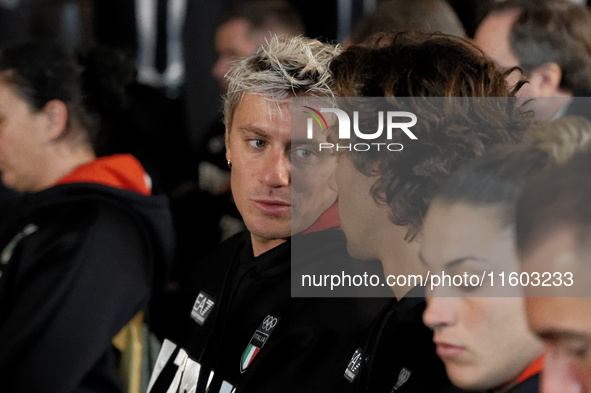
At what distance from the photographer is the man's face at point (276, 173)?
43.1 inches

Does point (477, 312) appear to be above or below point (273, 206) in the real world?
above

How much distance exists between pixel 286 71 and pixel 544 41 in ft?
2.28

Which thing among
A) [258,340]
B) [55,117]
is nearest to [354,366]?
[258,340]

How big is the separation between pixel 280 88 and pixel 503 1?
2.60 feet

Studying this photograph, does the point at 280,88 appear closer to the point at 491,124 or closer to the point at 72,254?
the point at 491,124

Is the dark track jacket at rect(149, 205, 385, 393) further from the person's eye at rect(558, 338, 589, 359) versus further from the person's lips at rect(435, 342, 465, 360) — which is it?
the person's eye at rect(558, 338, 589, 359)

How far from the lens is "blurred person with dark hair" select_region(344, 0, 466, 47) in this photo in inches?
58.0

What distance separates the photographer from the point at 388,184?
881mm

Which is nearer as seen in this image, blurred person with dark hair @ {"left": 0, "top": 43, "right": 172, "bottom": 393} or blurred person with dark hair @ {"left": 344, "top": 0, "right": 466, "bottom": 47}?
blurred person with dark hair @ {"left": 344, "top": 0, "right": 466, "bottom": 47}

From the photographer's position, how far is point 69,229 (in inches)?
66.1

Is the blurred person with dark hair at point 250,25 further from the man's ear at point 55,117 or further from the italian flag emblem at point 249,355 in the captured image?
the italian flag emblem at point 249,355

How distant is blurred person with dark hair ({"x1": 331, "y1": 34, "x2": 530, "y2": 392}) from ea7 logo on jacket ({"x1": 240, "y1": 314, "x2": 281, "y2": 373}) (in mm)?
217

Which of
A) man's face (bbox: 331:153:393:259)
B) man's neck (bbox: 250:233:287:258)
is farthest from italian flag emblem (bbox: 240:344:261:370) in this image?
man's face (bbox: 331:153:393:259)

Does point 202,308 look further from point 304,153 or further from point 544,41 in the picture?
point 544,41
